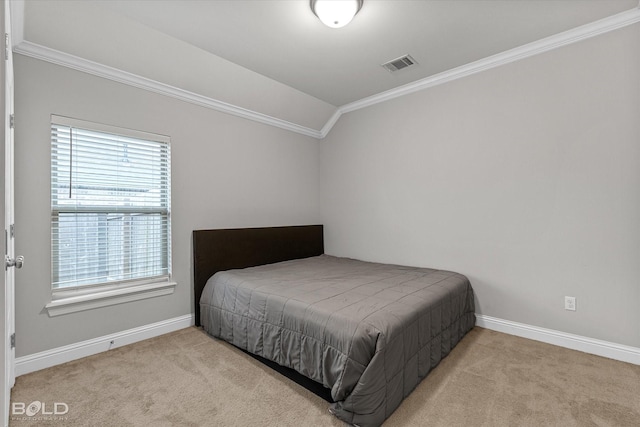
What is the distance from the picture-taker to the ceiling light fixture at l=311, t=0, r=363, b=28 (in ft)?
6.66

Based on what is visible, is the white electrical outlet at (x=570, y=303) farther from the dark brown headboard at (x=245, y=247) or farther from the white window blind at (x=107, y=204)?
the white window blind at (x=107, y=204)

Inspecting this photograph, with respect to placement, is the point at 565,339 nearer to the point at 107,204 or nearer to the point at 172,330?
the point at 172,330

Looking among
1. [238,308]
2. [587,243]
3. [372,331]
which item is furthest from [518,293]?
[238,308]

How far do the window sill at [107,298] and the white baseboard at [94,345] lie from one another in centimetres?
27

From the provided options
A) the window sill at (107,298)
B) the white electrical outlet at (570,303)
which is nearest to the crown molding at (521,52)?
the white electrical outlet at (570,303)

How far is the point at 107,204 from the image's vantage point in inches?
101

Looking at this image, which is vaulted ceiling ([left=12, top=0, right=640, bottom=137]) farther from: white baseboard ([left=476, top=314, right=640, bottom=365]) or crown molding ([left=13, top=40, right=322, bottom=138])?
white baseboard ([left=476, top=314, right=640, bottom=365])

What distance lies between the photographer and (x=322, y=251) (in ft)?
14.5

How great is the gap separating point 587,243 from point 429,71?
2086mm

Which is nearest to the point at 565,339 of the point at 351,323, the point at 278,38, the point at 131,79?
the point at 351,323

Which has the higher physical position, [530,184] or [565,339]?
[530,184]

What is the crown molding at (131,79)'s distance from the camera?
7.29ft

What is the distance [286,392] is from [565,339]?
2321mm

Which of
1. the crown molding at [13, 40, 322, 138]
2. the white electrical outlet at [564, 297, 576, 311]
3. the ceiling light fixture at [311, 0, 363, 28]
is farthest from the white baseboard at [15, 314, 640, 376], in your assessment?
the ceiling light fixture at [311, 0, 363, 28]
